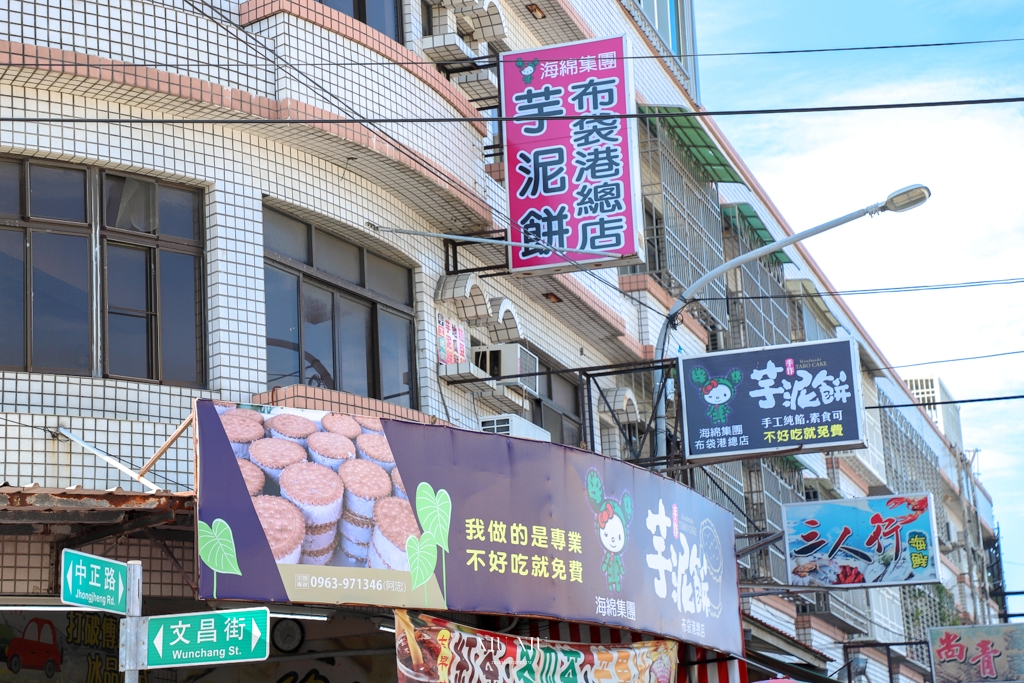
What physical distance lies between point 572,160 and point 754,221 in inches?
528

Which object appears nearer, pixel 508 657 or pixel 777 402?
pixel 508 657

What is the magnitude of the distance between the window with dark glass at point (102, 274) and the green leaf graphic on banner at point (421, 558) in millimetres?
2564

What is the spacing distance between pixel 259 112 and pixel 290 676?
5.64 m

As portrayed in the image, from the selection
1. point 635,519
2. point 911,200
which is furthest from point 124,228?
point 911,200

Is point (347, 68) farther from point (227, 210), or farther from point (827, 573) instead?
point (827, 573)

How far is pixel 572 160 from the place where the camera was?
622 inches

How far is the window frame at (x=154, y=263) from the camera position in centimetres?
1182

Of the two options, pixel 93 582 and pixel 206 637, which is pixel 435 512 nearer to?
pixel 206 637

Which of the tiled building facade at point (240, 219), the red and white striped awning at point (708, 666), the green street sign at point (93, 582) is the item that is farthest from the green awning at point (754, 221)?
the green street sign at point (93, 582)

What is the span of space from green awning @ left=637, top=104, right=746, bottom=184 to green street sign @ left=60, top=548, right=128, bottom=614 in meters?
14.8

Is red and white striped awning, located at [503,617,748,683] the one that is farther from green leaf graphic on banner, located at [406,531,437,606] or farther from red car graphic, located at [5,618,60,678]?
red car graphic, located at [5,618,60,678]

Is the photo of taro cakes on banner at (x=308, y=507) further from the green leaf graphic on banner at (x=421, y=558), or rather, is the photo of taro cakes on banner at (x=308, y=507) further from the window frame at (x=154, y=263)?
the window frame at (x=154, y=263)

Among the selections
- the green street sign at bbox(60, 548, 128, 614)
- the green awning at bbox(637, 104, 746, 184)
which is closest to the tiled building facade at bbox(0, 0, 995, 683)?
the green street sign at bbox(60, 548, 128, 614)

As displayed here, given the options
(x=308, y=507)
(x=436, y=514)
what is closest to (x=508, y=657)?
(x=436, y=514)
